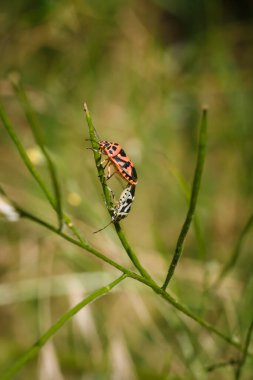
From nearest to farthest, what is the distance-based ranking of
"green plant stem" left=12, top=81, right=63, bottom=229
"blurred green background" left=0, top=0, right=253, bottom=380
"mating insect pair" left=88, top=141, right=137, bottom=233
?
"green plant stem" left=12, top=81, right=63, bottom=229, "mating insect pair" left=88, top=141, right=137, bottom=233, "blurred green background" left=0, top=0, right=253, bottom=380

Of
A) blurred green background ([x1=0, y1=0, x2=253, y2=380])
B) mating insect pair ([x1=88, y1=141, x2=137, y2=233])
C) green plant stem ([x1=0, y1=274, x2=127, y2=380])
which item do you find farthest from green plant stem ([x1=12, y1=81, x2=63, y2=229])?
blurred green background ([x1=0, y1=0, x2=253, y2=380])

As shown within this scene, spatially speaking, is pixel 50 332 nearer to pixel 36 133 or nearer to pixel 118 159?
pixel 36 133

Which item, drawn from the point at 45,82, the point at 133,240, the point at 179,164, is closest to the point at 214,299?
the point at 133,240

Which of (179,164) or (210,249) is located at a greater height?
(179,164)

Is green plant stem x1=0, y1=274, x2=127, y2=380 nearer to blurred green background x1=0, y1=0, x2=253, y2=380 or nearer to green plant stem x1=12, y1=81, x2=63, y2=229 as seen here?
green plant stem x1=12, y1=81, x2=63, y2=229

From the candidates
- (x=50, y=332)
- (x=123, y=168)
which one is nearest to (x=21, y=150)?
(x=50, y=332)

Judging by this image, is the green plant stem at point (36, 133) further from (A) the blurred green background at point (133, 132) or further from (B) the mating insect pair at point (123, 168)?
(A) the blurred green background at point (133, 132)

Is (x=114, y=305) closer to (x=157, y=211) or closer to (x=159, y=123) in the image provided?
(x=157, y=211)

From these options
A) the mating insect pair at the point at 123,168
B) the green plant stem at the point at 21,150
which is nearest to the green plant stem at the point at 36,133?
the green plant stem at the point at 21,150

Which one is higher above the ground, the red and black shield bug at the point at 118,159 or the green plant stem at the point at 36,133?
the red and black shield bug at the point at 118,159
